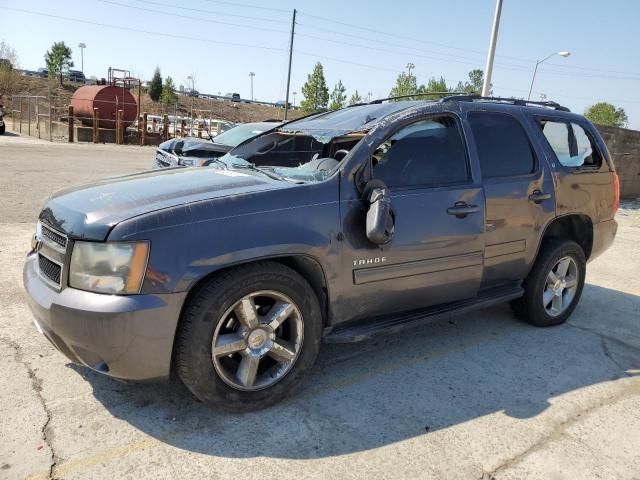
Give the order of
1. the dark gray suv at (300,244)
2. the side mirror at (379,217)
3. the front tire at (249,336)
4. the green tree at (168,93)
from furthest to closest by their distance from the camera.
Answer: the green tree at (168,93) → the side mirror at (379,217) → the front tire at (249,336) → the dark gray suv at (300,244)

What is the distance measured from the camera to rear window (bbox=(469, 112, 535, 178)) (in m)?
3.94

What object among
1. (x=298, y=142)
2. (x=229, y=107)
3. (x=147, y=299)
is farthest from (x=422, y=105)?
(x=229, y=107)

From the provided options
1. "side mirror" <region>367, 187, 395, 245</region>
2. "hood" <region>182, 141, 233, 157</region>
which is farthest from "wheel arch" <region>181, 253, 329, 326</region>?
"hood" <region>182, 141, 233, 157</region>

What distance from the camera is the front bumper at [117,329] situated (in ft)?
8.24

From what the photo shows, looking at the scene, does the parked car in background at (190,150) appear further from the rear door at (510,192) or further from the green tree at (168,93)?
the green tree at (168,93)

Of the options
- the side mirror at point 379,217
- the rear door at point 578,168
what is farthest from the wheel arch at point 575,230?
the side mirror at point 379,217

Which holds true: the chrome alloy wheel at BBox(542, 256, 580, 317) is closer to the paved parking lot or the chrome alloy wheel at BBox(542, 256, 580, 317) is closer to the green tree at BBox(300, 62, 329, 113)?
the paved parking lot

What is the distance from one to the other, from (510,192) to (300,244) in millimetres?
1912

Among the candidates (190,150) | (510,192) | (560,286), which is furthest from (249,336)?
(190,150)

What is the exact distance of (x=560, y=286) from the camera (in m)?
4.62

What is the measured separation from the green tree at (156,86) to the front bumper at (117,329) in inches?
2503

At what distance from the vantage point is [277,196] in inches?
115

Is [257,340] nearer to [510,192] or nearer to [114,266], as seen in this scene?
[114,266]

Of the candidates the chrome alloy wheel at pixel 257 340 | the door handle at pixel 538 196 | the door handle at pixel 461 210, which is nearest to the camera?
the chrome alloy wheel at pixel 257 340
